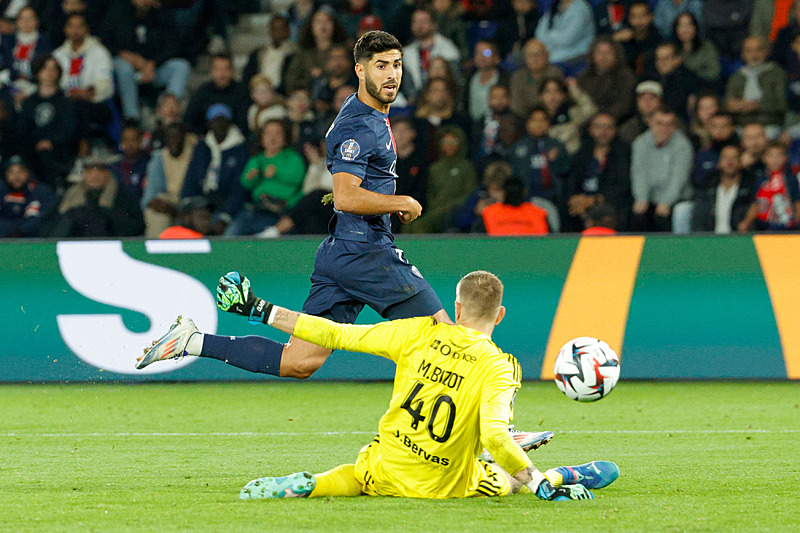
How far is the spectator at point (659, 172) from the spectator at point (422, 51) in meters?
2.79

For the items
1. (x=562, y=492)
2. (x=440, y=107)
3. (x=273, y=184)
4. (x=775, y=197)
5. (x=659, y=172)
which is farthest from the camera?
(x=440, y=107)

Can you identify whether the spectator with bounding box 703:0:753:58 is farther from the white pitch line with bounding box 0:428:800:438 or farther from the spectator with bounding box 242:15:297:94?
the white pitch line with bounding box 0:428:800:438

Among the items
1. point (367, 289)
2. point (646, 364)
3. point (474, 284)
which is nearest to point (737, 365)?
point (646, 364)

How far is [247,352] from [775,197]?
26.2ft

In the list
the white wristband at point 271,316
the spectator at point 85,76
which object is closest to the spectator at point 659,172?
the spectator at point 85,76

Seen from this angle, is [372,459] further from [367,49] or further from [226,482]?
[367,49]

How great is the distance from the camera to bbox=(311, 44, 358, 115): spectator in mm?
14055

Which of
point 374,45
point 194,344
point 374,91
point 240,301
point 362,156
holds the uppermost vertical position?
point 374,45

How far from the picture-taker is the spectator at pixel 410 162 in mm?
12906

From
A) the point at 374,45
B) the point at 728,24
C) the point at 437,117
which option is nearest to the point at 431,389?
the point at 374,45

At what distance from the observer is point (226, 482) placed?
5.84 m

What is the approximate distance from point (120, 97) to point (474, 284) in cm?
1098

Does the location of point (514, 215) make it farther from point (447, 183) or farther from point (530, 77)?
point (530, 77)

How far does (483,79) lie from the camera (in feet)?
46.0
